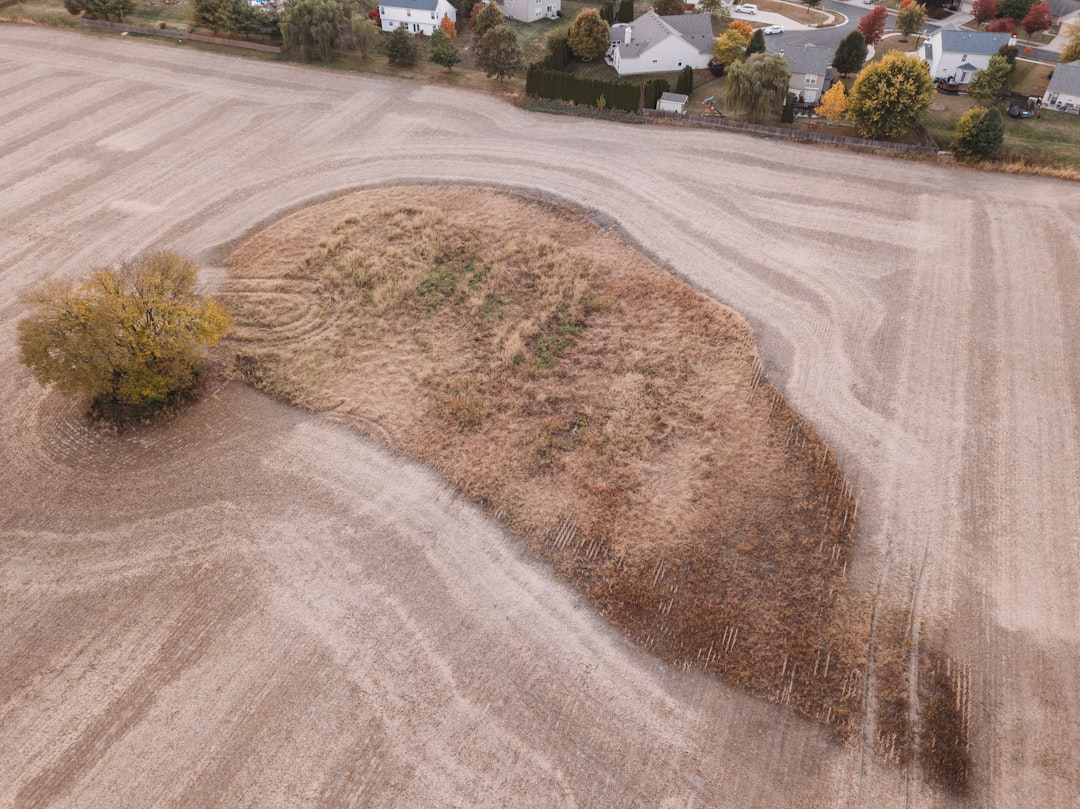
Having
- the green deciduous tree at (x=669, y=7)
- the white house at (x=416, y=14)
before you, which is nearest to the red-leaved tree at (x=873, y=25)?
the green deciduous tree at (x=669, y=7)

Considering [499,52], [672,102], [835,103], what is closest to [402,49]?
[499,52]

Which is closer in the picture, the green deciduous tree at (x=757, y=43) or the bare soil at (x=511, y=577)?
the bare soil at (x=511, y=577)

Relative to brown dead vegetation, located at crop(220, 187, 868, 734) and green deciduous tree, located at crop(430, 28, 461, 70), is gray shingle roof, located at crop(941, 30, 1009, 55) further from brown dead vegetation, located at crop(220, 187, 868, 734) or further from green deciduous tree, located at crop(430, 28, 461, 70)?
green deciduous tree, located at crop(430, 28, 461, 70)

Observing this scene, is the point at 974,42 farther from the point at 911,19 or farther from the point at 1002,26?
the point at 1002,26

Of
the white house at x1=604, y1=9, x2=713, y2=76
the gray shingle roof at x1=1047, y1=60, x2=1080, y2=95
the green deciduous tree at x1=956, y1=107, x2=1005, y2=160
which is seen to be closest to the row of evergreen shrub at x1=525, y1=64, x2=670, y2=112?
the white house at x1=604, y1=9, x2=713, y2=76

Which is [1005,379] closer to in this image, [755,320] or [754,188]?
[755,320]

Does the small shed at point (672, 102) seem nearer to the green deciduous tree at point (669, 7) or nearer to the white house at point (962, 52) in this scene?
the green deciduous tree at point (669, 7)

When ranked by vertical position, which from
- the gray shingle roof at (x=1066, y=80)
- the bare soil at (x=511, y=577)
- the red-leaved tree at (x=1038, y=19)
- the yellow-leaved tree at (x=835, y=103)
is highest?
the red-leaved tree at (x=1038, y=19)
